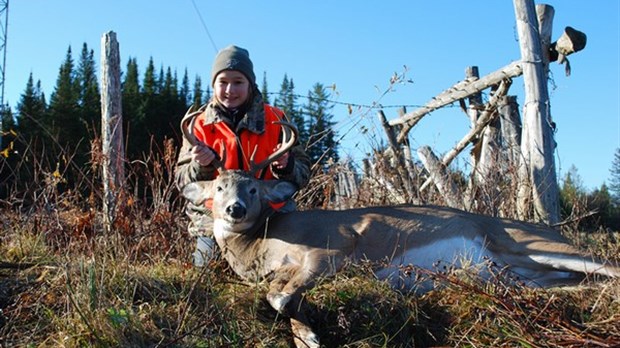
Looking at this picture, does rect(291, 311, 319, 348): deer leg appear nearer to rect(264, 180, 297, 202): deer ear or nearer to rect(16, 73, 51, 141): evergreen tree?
rect(264, 180, 297, 202): deer ear

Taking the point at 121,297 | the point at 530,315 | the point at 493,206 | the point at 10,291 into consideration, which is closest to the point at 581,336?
the point at 530,315

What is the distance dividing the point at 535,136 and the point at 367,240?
2352mm

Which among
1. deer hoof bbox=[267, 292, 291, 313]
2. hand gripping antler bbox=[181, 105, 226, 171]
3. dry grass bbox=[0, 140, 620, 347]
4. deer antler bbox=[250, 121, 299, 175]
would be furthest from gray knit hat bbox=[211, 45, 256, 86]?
deer hoof bbox=[267, 292, 291, 313]

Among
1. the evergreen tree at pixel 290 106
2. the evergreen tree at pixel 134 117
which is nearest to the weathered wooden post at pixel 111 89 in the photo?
the evergreen tree at pixel 290 106

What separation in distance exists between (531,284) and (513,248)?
15.4 inches

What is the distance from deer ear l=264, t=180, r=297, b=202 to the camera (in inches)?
189

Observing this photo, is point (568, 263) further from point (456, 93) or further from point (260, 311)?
point (456, 93)

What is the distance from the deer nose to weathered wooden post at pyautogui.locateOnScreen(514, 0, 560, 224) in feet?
9.26

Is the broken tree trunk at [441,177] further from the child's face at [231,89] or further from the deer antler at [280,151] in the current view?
the child's face at [231,89]

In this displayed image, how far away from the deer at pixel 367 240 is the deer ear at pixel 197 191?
1 centimetres

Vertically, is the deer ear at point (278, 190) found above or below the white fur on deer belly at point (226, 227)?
above

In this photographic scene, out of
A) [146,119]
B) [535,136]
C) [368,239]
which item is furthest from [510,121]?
[146,119]

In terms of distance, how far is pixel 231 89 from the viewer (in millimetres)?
5109

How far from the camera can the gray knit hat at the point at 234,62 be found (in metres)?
5.06
